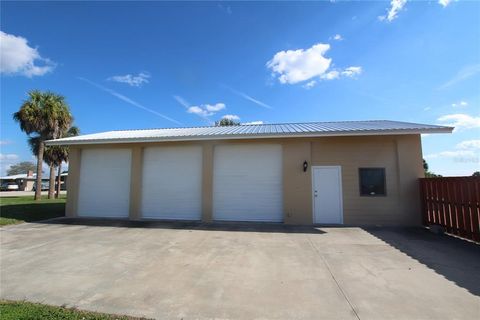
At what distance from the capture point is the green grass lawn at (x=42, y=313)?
3.21 metres

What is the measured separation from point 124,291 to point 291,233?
536cm

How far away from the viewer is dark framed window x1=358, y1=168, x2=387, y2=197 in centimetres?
980

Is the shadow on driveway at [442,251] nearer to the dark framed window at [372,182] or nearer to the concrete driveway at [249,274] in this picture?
the concrete driveway at [249,274]

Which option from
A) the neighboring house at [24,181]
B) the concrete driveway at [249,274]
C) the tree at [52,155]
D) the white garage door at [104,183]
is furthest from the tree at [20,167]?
the concrete driveway at [249,274]

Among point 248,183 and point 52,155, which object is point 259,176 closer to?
point 248,183

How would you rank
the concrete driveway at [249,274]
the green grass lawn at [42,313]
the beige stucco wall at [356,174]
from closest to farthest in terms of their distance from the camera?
the green grass lawn at [42,313], the concrete driveway at [249,274], the beige stucco wall at [356,174]

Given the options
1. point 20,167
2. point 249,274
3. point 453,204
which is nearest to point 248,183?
point 249,274

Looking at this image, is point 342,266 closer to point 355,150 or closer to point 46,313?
point 46,313

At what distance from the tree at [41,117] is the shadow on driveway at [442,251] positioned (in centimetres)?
2253

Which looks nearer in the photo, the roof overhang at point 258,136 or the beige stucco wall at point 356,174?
the roof overhang at point 258,136

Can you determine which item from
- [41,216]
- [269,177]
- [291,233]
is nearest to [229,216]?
[269,177]

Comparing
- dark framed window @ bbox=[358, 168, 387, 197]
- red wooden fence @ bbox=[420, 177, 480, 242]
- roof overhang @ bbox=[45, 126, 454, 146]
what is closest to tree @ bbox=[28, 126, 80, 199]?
roof overhang @ bbox=[45, 126, 454, 146]

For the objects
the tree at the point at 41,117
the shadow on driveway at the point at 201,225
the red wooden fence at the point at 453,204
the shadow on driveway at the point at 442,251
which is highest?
the tree at the point at 41,117

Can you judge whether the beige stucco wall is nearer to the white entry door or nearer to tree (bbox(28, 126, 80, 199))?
the white entry door
